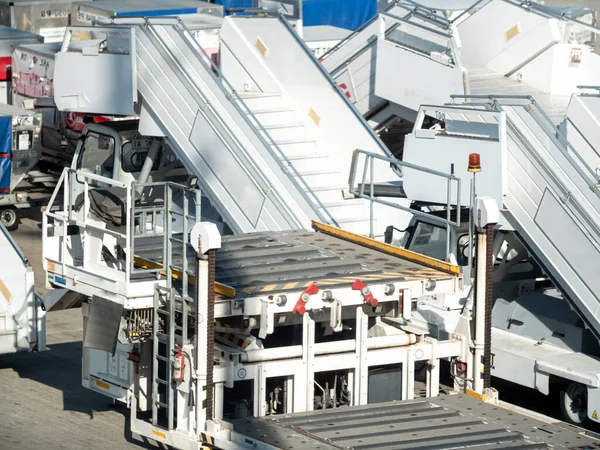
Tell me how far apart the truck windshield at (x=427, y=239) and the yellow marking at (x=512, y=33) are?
206 inches

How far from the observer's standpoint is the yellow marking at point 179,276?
10453mm

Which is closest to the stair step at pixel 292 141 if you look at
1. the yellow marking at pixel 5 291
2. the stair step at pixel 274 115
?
the stair step at pixel 274 115

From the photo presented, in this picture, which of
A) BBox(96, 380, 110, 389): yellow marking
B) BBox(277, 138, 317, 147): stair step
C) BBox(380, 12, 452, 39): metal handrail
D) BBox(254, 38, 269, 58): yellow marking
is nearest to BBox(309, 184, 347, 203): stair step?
BBox(277, 138, 317, 147): stair step

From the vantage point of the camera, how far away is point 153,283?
11.0m

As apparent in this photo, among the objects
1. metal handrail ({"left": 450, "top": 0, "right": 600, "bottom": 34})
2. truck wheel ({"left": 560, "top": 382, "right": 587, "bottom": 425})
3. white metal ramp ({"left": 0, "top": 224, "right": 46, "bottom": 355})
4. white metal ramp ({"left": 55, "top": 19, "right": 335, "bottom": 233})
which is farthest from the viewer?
metal handrail ({"left": 450, "top": 0, "right": 600, "bottom": 34})

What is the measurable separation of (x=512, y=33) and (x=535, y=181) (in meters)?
5.57

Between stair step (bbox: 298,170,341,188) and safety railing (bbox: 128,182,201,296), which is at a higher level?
stair step (bbox: 298,170,341,188)

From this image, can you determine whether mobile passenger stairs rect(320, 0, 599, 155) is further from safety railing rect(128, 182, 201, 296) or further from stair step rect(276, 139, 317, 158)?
safety railing rect(128, 182, 201, 296)

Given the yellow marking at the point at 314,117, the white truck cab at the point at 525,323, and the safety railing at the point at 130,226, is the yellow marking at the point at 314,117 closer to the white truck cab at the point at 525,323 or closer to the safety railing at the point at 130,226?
the white truck cab at the point at 525,323

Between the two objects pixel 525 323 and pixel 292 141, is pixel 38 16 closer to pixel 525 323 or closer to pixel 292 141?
pixel 292 141

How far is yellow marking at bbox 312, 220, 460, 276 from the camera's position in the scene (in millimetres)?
11461

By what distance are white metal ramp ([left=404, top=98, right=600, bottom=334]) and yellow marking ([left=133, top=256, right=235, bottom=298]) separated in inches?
135

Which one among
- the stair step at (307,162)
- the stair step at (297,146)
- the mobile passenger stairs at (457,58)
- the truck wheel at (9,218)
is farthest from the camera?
the truck wheel at (9,218)

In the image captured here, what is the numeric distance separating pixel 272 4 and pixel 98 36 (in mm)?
10749
